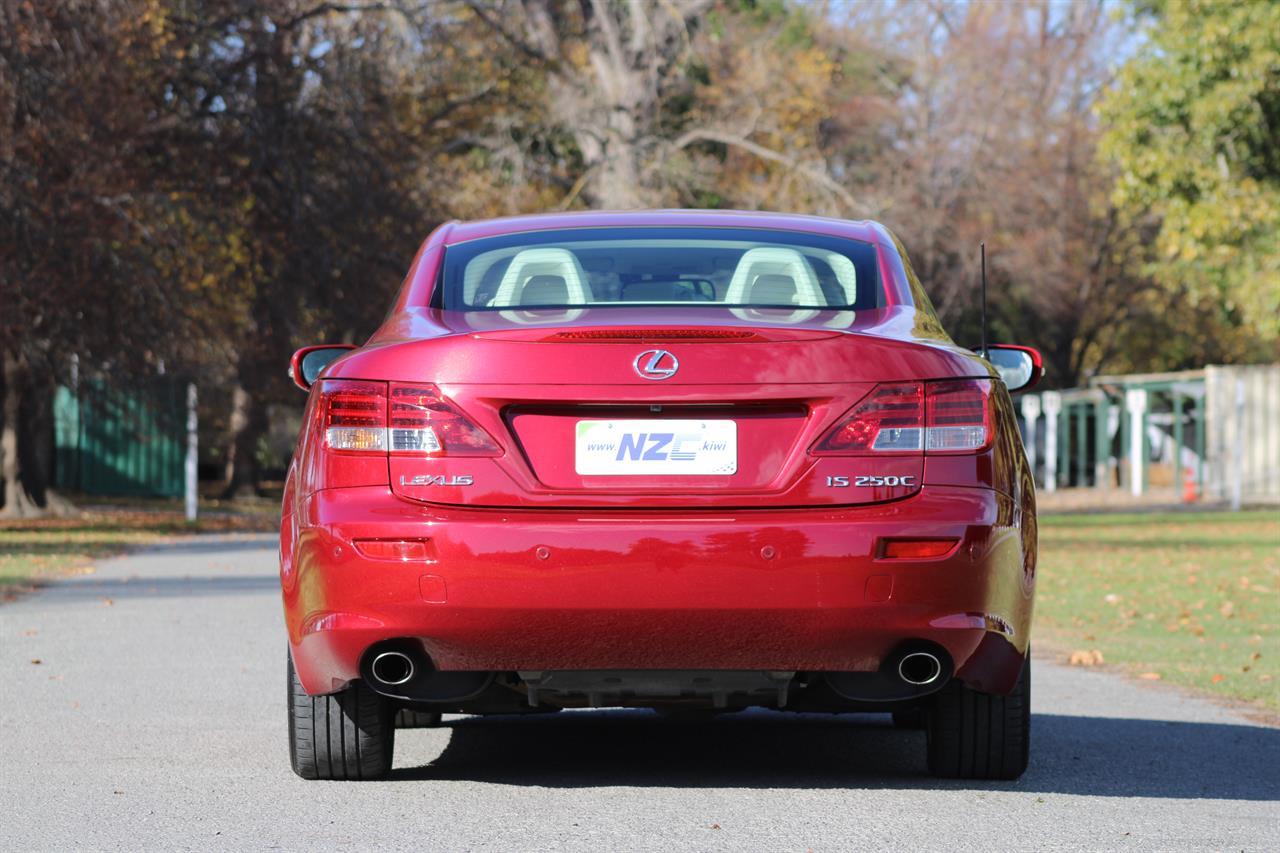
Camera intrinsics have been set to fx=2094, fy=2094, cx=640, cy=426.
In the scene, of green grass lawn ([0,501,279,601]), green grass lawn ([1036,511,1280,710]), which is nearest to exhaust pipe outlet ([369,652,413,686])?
green grass lawn ([1036,511,1280,710])

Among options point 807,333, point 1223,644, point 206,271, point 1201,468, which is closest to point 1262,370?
point 1201,468

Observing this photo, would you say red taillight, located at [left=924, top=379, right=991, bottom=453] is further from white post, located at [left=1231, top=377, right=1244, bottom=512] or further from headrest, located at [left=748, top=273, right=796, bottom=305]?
white post, located at [left=1231, top=377, right=1244, bottom=512]

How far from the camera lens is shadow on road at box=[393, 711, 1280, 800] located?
6.44m

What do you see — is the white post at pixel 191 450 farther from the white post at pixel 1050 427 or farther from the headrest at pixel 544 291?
the white post at pixel 1050 427

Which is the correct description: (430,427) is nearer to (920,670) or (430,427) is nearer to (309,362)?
(309,362)

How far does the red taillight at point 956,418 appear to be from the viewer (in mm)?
5508

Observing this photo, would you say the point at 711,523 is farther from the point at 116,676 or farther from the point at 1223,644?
the point at 1223,644

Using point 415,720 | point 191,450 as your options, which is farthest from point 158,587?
point 191,450

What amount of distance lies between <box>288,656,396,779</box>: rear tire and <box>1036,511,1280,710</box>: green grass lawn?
14.6ft

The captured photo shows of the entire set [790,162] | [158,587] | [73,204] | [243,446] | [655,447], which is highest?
[790,162]

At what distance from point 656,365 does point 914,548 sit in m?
0.82

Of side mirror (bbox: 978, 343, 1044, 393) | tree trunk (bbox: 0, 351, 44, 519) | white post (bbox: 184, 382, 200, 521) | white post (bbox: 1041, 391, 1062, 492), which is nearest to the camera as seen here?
side mirror (bbox: 978, 343, 1044, 393)

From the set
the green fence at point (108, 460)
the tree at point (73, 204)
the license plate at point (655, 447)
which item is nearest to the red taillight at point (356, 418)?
the license plate at point (655, 447)

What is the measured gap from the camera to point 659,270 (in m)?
6.33
